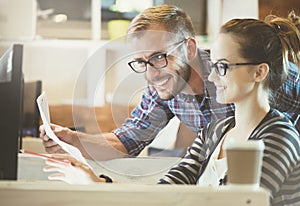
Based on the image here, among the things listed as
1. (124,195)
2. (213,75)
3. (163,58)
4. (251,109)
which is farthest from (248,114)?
(124,195)

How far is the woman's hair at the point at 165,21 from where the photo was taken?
115 centimetres

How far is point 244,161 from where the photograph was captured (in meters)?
0.86

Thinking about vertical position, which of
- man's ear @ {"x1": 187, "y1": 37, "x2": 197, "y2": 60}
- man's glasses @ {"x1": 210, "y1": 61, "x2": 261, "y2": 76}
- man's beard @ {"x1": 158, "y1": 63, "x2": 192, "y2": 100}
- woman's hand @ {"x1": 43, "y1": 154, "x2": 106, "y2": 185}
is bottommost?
woman's hand @ {"x1": 43, "y1": 154, "x2": 106, "y2": 185}

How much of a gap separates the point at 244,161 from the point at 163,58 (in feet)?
1.22

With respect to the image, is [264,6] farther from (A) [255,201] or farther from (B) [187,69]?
(A) [255,201]

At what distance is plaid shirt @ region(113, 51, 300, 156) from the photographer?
1160 millimetres

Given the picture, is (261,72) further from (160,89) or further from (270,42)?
(160,89)

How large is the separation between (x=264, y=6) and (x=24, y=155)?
641 millimetres

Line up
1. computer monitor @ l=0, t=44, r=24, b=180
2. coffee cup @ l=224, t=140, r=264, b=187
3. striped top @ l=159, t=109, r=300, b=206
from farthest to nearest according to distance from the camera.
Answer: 1. striped top @ l=159, t=109, r=300, b=206
2. computer monitor @ l=0, t=44, r=24, b=180
3. coffee cup @ l=224, t=140, r=264, b=187

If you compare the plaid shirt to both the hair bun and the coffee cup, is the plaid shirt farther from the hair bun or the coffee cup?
the coffee cup

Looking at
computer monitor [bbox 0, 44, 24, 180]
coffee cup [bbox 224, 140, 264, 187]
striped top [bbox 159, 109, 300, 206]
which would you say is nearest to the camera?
coffee cup [bbox 224, 140, 264, 187]

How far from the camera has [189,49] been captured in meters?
1.15

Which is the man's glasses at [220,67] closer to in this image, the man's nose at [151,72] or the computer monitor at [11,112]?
the man's nose at [151,72]

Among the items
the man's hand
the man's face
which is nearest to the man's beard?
the man's face
